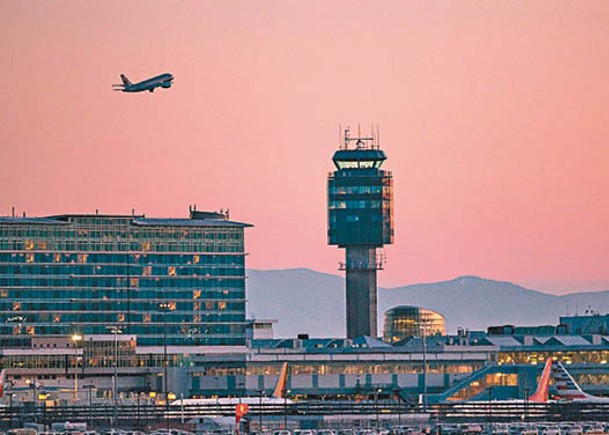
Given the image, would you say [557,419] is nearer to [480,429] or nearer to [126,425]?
[480,429]

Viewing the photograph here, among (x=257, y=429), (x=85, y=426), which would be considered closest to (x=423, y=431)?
(x=257, y=429)

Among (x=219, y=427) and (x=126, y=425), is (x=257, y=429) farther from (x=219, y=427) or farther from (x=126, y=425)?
(x=126, y=425)

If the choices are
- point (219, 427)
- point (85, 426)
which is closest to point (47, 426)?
point (85, 426)

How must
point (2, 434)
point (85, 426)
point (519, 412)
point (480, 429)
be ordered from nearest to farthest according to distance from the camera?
point (2, 434)
point (480, 429)
point (85, 426)
point (519, 412)

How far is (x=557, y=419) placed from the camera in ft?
633

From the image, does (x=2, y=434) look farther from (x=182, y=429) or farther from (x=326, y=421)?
(x=326, y=421)

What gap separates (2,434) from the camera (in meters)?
160

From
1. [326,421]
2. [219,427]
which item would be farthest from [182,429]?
[326,421]

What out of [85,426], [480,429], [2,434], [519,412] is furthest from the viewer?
[519,412]

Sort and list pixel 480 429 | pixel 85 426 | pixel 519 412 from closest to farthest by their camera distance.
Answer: pixel 480 429, pixel 85 426, pixel 519 412

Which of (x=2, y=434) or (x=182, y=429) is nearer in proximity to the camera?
(x=2, y=434)

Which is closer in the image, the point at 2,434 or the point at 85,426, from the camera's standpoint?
the point at 2,434

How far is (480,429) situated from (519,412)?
24.8m

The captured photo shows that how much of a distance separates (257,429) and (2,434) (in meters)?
26.7
